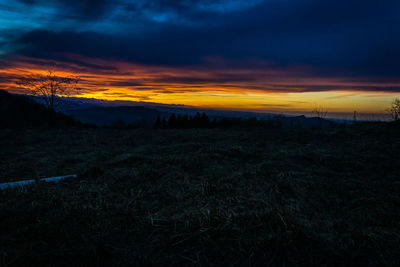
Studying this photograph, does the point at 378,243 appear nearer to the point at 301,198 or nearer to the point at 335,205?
the point at 335,205

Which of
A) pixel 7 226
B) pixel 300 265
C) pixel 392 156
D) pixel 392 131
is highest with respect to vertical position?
pixel 392 131

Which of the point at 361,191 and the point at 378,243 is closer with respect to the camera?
the point at 378,243

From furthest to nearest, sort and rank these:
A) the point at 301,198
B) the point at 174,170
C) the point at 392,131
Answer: the point at 392,131
the point at 174,170
the point at 301,198

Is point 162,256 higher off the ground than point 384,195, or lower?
lower

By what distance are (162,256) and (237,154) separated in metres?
4.45

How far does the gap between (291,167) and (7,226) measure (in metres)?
4.90

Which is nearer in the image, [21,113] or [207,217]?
[207,217]

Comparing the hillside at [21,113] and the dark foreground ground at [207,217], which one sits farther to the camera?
the hillside at [21,113]

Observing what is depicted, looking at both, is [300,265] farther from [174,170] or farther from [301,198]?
[174,170]

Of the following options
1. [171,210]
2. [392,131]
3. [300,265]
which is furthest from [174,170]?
[392,131]

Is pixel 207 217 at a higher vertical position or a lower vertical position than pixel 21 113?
lower

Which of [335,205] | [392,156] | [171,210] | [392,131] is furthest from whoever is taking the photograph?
[392,131]

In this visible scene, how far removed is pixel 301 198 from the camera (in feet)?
10.2

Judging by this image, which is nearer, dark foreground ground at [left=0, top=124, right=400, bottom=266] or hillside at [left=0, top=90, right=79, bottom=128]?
dark foreground ground at [left=0, top=124, right=400, bottom=266]
